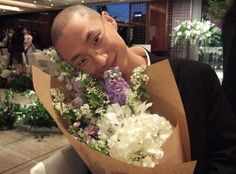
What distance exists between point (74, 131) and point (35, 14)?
14.9m

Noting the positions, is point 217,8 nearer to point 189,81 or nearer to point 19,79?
point 189,81

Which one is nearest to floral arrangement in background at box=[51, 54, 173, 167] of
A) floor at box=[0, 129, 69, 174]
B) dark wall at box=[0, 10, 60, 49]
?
floor at box=[0, 129, 69, 174]

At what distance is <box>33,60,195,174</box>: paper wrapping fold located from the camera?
57cm

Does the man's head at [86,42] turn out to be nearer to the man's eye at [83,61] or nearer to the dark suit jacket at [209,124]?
the man's eye at [83,61]

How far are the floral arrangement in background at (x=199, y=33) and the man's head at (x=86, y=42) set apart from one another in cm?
325

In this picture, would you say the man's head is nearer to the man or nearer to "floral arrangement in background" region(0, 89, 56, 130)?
the man

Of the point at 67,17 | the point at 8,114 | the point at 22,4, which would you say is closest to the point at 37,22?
the point at 22,4

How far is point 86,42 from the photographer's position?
0.85 metres

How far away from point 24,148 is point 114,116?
1.54 meters

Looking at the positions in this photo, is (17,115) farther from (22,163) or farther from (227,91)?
(227,91)

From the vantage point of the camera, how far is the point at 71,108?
80 centimetres

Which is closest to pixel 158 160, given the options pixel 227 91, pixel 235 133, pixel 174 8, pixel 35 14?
pixel 235 133

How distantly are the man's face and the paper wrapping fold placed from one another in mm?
112

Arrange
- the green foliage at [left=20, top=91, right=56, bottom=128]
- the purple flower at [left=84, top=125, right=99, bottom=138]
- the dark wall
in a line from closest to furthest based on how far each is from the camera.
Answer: the purple flower at [left=84, top=125, right=99, bottom=138] → the green foliage at [left=20, top=91, right=56, bottom=128] → the dark wall
